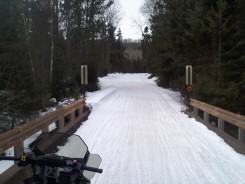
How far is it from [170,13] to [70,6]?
1075cm

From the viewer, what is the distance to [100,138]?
35.4 feet

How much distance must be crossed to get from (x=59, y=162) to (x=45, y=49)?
90.3ft

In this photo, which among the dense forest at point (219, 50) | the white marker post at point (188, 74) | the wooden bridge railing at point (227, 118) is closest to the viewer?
the wooden bridge railing at point (227, 118)

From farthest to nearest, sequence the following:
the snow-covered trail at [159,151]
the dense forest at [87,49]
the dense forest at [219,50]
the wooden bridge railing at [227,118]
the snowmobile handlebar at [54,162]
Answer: the dense forest at [87,49]
the dense forest at [219,50]
the wooden bridge railing at [227,118]
the snow-covered trail at [159,151]
the snowmobile handlebar at [54,162]

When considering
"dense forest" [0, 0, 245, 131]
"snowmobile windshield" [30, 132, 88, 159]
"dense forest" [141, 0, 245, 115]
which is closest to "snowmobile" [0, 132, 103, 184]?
"snowmobile windshield" [30, 132, 88, 159]

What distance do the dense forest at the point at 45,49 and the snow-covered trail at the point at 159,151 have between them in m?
4.61

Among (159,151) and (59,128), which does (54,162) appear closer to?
(159,151)

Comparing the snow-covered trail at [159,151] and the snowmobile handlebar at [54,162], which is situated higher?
the snowmobile handlebar at [54,162]

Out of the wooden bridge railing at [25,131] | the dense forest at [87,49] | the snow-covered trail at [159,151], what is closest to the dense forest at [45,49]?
the dense forest at [87,49]

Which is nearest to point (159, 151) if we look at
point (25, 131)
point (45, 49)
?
point (25, 131)

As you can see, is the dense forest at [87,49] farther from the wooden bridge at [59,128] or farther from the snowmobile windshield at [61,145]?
the snowmobile windshield at [61,145]

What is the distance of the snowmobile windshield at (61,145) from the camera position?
3461 millimetres

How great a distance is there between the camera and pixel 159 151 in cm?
916

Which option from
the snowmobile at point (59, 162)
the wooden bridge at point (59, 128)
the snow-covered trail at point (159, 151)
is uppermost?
the snowmobile at point (59, 162)
